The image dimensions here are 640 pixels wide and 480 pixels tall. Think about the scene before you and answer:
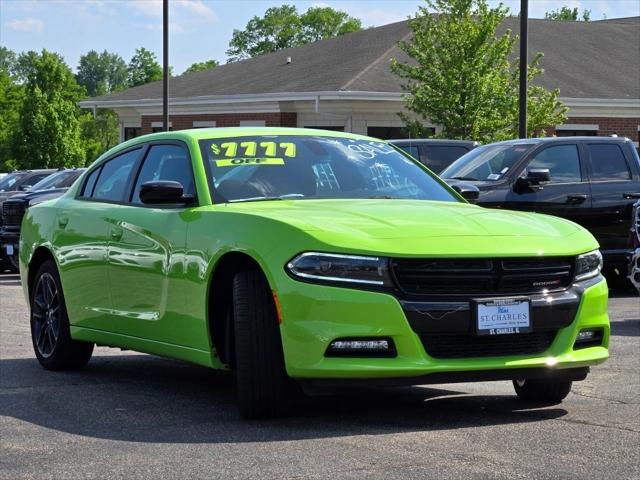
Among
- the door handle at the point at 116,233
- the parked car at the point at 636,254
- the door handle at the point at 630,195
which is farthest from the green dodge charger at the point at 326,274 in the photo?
the door handle at the point at 630,195

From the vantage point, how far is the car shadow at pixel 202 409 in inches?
268

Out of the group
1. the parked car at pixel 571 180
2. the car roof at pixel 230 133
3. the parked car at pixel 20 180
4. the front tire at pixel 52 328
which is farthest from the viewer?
the parked car at pixel 20 180

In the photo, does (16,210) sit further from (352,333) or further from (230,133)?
(352,333)

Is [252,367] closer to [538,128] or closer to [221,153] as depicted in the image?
[221,153]

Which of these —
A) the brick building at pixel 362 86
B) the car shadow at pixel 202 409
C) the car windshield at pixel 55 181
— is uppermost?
the brick building at pixel 362 86

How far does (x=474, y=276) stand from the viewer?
6.83m

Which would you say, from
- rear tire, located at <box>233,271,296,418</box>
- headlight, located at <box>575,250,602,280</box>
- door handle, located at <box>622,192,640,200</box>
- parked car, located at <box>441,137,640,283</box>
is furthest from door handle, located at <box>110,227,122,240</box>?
door handle, located at <box>622,192,640,200</box>

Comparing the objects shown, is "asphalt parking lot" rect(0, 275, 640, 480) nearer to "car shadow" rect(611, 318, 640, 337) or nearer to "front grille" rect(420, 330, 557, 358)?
"front grille" rect(420, 330, 557, 358)

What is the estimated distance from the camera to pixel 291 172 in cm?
809

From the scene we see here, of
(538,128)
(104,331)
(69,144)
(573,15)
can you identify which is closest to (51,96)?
(69,144)

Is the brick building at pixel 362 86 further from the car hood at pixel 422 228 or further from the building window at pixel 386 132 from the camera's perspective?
the car hood at pixel 422 228

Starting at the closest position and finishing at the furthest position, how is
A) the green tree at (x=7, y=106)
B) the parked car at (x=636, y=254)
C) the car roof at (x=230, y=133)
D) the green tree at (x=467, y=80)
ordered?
the car roof at (x=230, y=133)
the parked car at (x=636, y=254)
the green tree at (x=467, y=80)
the green tree at (x=7, y=106)

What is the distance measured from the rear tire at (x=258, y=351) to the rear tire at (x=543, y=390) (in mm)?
1498

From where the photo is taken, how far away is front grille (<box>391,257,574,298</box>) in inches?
265
